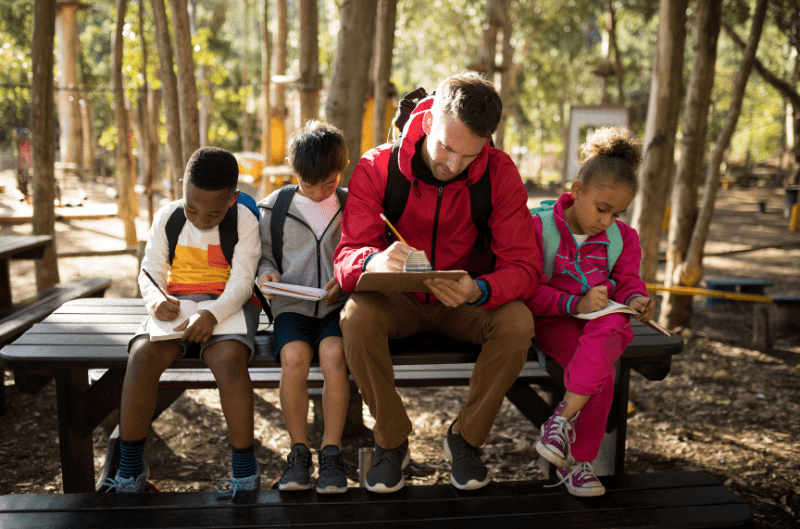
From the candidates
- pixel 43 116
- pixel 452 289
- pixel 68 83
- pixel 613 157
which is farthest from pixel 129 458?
pixel 68 83

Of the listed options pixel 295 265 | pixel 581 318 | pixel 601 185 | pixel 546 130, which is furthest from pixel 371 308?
pixel 546 130

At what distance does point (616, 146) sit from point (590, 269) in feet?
1.88

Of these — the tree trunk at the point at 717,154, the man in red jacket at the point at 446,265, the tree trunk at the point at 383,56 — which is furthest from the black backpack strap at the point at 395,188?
the tree trunk at the point at 717,154

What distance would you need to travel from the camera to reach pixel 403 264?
2418 mm

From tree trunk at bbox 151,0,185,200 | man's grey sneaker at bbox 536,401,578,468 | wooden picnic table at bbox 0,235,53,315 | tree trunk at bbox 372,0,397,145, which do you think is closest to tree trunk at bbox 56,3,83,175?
tree trunk at bbox 372,0,397,145

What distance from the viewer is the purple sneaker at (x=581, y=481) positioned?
242 cm

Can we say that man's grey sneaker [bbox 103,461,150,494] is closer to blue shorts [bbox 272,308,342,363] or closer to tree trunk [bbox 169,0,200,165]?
blue shorts [bbox 272,308,342,363]

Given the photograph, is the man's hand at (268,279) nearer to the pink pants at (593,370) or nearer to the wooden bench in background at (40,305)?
the pink pants at (593,370)

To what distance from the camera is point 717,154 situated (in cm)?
668

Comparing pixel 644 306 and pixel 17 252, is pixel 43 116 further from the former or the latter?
pixel 644 306

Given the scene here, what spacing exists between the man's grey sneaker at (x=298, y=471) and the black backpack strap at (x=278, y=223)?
863 millimetres

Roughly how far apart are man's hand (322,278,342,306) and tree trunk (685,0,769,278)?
4.90m

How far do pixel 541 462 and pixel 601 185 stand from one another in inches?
75.2

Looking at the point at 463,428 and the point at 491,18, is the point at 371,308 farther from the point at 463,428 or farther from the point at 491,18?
the point at 491,18
